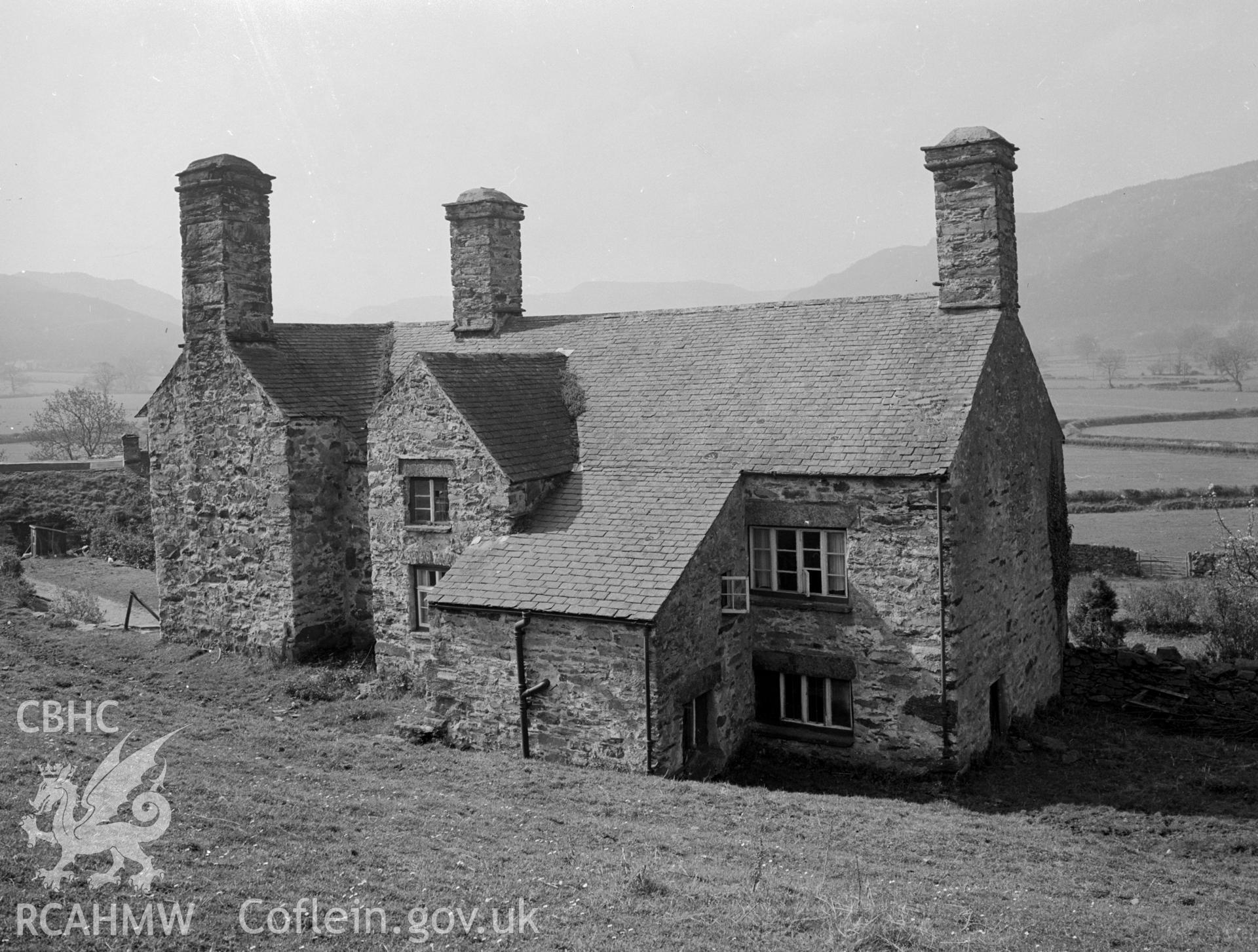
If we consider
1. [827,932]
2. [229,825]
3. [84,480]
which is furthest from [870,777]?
[84,480]

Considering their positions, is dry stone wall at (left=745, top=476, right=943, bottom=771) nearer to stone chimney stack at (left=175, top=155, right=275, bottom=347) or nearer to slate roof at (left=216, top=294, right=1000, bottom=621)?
slate roof at (left=216, top=294, right=1000, bottom=621)

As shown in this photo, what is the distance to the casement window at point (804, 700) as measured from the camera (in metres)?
18.7

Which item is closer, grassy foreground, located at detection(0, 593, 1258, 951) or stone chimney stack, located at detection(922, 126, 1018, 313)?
grassy foreground, located at detection(0, 593, 1258, 951)

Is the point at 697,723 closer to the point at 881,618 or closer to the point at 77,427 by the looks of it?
the point at 881,618

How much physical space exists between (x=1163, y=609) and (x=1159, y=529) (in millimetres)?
15018

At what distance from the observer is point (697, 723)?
1786 centimetres

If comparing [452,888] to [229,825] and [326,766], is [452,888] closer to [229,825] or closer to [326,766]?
[229,825]

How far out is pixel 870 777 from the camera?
17828mm

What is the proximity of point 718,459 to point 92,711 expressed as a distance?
11758 millimetres

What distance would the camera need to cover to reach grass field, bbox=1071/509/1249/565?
44656mm

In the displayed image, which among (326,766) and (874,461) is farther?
(874,461)

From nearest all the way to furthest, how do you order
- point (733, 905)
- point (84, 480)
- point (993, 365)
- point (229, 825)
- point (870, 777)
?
point (733, 905), point (229, 825), point (870, 777), point (993, 365), point (84, 480)

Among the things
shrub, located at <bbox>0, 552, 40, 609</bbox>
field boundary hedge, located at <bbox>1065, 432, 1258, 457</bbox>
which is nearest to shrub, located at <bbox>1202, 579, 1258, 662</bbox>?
shrub, located at <bbox>0, 552, 40, 609</bbox>

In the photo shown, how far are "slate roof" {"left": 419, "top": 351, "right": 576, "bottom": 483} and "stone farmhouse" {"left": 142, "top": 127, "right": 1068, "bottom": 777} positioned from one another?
7 cm
